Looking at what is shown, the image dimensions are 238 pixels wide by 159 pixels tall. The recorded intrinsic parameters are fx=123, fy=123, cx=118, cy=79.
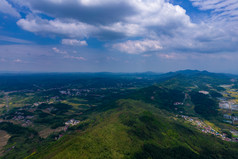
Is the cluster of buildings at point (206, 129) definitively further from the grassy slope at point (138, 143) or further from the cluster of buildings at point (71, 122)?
the cluster of buildings at point (71, 122)

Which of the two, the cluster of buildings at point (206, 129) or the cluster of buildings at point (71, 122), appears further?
the cluster of buildings at point (71, 122)

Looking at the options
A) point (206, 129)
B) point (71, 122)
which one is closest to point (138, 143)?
point (206, 129)

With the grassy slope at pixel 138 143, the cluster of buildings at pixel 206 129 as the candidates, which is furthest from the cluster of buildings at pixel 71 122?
the cluster of buildings at pixel 206 129

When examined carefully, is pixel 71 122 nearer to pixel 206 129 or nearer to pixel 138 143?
pixel 138 143

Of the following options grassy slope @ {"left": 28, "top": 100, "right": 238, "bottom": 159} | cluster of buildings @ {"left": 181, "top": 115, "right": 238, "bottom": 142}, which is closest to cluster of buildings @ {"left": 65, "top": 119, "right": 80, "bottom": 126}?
grassy slope @ {"left": 28, "top": 100, "right": 238, "bottom": 159}

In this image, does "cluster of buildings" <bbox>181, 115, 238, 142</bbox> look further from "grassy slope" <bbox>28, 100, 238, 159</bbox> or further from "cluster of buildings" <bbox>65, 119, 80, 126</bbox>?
"cluster of buildings" <bbox>65, 119, 80, 126</bbox>

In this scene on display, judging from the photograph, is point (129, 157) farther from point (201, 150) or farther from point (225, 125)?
point (225, 125)

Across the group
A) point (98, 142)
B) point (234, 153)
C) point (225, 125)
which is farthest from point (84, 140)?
A: point (225, 125)

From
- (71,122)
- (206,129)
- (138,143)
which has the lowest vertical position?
(206,129)

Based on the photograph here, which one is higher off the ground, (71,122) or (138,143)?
(138,143)
